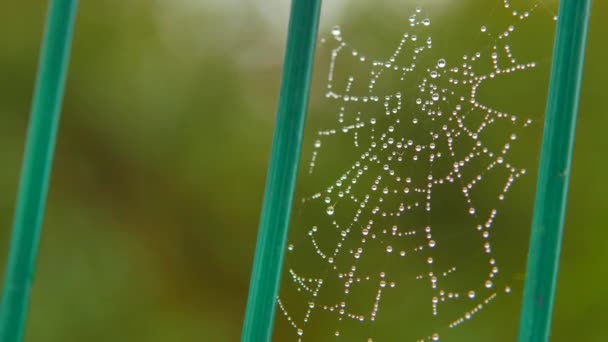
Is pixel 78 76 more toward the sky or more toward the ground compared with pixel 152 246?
more toward the sky

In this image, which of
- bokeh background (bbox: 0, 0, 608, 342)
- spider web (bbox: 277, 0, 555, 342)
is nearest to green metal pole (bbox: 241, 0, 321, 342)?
spider web (bbox: 277, 0, 555, 342)

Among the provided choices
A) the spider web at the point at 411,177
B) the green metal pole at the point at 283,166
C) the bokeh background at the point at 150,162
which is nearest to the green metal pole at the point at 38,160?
the green metal pole at the point at 283,166

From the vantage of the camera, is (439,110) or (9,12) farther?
(9,12)

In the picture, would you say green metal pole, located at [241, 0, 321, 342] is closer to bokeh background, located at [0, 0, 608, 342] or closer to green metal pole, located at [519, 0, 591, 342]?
green metal pole, located at [519, 0, 591, 342]

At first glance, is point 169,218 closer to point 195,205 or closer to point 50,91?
point 195,205

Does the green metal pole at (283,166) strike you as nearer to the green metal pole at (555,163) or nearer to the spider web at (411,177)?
the green metal pole at (555,163)

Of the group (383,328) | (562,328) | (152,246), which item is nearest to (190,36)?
(152,246)

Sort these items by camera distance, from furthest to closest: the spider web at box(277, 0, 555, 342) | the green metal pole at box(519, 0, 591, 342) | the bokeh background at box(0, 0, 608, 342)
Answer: the bokeh background at box(0, 0, 608, 342)
the spider web at box(277, 0, 555, 342)
the green metal pole at box(519, 0, 591, 342)
